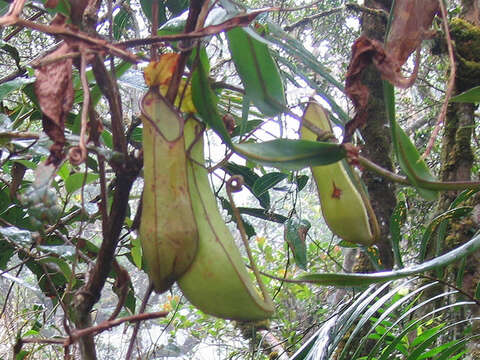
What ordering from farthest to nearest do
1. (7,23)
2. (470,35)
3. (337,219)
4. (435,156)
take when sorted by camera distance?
(435,156)
(470,35)
(337,219)
(7,23)

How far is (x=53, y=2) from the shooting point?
0.31 m

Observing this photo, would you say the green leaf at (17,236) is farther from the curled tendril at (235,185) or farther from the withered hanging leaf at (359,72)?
the withered hanging leaf at (359,72)

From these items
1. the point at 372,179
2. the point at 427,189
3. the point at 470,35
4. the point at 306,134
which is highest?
the point at 470,35

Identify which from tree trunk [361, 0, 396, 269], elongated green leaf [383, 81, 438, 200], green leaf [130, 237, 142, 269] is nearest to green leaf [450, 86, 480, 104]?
elongated green leaf [383, 81, 438, 200]

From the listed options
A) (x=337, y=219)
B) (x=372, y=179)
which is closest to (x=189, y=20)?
(x=337, y=219)

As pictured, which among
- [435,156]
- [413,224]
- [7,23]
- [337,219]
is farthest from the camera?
[435,156]

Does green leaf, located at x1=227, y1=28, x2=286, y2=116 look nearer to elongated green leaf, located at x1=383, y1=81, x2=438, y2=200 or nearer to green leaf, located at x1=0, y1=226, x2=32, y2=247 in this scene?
elongated green leaf, located at x1=383, y1=81, x2=438, y2=200

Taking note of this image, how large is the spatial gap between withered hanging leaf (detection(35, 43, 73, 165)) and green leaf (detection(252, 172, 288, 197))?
0.45m

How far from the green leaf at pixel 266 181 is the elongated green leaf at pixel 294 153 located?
0.37 meters

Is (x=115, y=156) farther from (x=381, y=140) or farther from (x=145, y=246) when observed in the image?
(x=381, y=140)

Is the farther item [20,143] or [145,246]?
[20,143]

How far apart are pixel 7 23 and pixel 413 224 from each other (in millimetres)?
1856

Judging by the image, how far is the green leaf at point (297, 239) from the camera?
2.52ft

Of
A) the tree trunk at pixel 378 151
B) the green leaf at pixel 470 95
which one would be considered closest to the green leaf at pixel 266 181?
the green leaf at pixel 470 95
